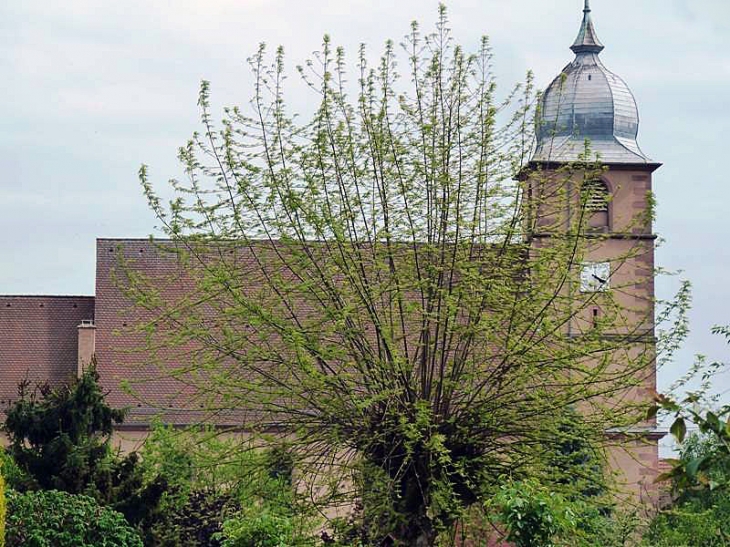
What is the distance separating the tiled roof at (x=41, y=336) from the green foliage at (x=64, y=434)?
14.5 meters

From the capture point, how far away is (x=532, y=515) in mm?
13023

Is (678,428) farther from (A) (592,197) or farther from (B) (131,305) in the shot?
(B) (131,305)

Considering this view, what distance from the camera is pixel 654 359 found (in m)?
15.8

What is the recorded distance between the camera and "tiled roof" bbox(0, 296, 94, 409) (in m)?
40.7

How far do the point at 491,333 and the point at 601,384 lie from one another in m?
1.84

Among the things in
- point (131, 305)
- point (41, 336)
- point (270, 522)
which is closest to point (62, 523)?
point (270, 522)

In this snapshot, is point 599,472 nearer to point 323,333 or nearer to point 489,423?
point 489,423

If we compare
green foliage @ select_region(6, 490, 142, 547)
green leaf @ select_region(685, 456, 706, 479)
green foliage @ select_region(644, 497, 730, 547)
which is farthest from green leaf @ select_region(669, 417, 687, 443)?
green foliage @ select_region(644, 497, 730, 547)

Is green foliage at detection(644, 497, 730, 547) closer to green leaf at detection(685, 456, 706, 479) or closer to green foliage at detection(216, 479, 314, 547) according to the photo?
green foliage at detection(216, 479, 314, 547)

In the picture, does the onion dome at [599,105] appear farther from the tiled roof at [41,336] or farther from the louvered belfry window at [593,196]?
the louvered belfry window at [593,196]

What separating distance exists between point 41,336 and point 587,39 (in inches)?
705

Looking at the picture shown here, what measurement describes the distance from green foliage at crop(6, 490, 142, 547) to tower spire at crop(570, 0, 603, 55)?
888 inches

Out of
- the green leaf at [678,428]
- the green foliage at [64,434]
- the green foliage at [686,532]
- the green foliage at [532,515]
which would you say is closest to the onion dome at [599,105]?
the green foliage at [686,532]

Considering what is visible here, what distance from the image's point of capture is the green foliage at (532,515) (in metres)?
12.9
